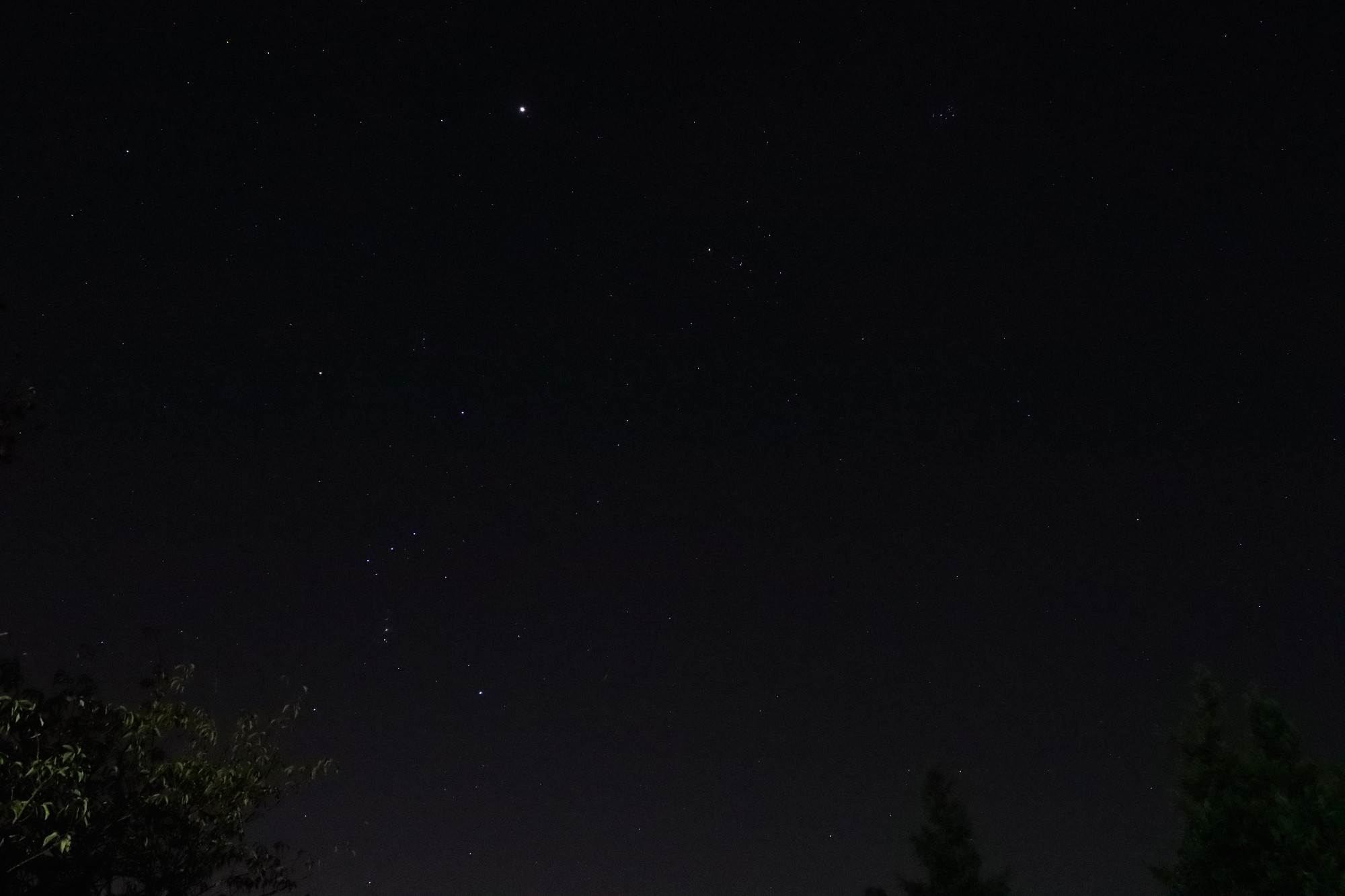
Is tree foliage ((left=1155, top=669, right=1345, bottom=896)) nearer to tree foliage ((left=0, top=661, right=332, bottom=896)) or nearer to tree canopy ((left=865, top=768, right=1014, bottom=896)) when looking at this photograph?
tree canopy ((left=865, top=768, right=1014, bottom=896))

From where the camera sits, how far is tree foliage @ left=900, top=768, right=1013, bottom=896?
71.4ft

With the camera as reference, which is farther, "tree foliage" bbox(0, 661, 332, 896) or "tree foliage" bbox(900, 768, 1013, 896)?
"tree foliage" bbox(900, 768, 1013, 896)

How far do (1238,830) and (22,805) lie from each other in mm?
20268

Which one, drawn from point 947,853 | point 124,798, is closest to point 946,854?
point 947,853

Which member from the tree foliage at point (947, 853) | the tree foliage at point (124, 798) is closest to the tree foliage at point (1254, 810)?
the tree foliage at point (947, 853)

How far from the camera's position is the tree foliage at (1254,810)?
17875mm

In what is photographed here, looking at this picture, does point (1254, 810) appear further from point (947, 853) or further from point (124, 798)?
point (124, 798)

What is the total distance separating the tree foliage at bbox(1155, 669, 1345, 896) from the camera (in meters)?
17.9

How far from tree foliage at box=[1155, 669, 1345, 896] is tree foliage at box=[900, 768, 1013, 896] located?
3812 mm

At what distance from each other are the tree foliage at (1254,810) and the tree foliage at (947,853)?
12.5 feet

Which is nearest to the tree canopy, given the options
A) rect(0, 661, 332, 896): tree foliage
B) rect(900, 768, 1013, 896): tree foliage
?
rect(900, 768, 1013, 896): tree foliage

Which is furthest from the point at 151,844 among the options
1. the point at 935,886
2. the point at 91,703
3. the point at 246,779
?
the point at 935,886

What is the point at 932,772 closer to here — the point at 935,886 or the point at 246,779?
the point at 935,886

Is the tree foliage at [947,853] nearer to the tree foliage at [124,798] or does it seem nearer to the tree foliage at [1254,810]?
the tree foliage at [1254,810]
